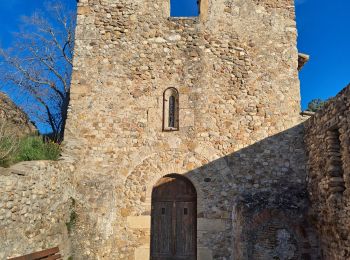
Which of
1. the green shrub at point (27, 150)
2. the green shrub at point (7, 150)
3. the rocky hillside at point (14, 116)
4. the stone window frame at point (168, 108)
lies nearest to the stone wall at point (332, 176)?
the stone window frame at point (168, 108)

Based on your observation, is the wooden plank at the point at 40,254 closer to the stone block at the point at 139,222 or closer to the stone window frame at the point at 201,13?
the stone block at the point at 139,222

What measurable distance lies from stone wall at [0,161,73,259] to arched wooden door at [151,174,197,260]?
6.25ft

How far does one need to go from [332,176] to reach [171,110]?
3805 mm

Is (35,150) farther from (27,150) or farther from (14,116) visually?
(14,116)

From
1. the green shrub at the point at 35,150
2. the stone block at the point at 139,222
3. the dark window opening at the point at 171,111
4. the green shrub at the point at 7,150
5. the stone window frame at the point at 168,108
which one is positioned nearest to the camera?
the green shrub at the point at 7,150

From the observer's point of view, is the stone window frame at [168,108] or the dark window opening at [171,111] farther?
the dark window opening at [171,111]

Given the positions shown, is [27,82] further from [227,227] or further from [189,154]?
[227,227]

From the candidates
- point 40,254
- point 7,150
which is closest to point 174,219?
point 40,254

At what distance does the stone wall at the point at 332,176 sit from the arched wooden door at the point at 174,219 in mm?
2645

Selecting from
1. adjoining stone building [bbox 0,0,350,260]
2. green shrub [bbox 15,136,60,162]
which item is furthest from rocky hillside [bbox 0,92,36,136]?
adjoining stone building [bbox 0,0,350,260]

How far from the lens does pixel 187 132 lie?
27.1 feet

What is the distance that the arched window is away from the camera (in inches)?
Answer: 328

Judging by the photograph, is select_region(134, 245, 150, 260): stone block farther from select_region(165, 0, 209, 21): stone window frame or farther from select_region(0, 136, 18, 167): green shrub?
select_region(165, 0, 209, 21): stone window frame

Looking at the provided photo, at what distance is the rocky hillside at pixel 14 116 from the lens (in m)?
9.25
